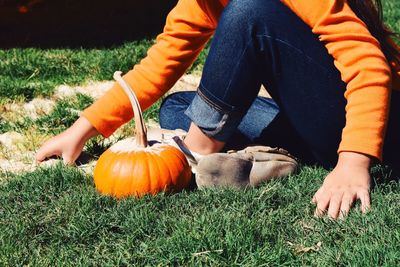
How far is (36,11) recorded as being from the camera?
6.80m

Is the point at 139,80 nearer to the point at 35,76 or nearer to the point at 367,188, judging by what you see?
the point at 367,188

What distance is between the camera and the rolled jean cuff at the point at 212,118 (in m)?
2.77

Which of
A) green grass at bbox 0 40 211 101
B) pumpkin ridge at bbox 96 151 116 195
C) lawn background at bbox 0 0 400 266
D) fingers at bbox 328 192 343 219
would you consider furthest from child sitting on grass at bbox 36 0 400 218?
green grass at bbox 0 40 211 101

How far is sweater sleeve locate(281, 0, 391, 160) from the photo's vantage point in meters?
2.45

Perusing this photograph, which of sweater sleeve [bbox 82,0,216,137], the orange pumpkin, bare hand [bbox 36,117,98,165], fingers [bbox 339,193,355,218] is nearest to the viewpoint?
fingers [bbox 339,193,355,218]

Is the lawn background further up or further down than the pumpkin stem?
further down

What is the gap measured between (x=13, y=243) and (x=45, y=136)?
154 centimetres

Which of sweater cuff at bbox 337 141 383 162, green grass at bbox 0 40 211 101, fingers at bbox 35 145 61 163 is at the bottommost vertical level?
green grass at bbox 0 40 211 101

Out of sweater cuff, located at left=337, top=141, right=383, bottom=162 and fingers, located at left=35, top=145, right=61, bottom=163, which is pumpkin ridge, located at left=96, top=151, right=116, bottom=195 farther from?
sweater cuff, located at left=337, top=141, right=383, bottom=162

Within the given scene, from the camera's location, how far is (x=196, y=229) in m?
2.39

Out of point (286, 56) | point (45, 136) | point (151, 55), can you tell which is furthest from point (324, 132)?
point (45, 136)

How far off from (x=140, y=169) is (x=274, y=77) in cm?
68

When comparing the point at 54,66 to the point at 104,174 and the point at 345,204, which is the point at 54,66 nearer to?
the point at 104,174

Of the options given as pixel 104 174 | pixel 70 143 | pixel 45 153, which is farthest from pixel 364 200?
pixel 45 153
